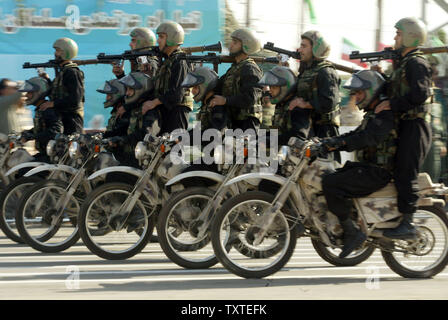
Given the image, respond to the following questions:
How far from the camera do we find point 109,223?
874 cm

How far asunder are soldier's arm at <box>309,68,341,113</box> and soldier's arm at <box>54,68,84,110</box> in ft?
11.7

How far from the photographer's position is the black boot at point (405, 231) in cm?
769

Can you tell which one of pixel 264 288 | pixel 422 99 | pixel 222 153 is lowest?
pixel 264 288

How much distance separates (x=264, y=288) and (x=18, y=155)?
4.85m

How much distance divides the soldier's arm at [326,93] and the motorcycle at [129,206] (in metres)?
1.46

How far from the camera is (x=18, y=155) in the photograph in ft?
36.3

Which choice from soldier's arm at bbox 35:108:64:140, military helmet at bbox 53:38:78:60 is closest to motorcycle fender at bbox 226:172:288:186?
soldier's arm at bbox 35:108:64:140

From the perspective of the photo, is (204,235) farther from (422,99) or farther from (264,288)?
(422,99)

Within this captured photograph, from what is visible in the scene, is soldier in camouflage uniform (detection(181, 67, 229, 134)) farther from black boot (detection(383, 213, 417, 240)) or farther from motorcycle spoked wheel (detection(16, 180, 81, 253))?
black boot (detection(383, 213, 417, 240))

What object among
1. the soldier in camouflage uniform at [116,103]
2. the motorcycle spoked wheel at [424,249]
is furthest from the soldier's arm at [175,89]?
the motorcycle spoked wheel at [424,249]

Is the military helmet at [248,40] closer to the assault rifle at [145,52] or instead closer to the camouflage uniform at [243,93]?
the camouflage uniform at [243,93]

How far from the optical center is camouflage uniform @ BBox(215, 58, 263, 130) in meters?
9.12
